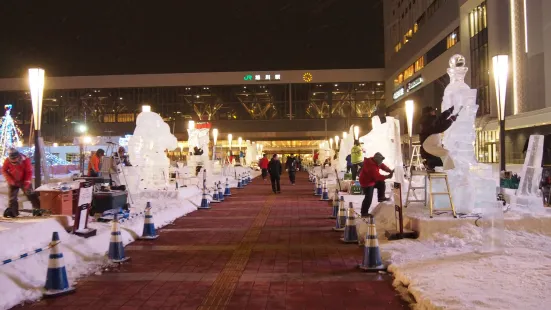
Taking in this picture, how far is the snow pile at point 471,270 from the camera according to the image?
17.7 ft

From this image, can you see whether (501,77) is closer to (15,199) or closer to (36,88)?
(36,88)

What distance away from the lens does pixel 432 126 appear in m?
10.3

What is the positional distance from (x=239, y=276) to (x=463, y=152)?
5.34m

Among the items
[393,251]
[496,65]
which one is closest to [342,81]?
[496,65]

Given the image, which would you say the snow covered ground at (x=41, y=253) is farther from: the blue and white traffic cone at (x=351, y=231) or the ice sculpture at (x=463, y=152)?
the ice sculpture at (x=463, y=152)

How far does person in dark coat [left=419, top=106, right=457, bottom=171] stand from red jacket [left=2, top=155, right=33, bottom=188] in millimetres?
8029

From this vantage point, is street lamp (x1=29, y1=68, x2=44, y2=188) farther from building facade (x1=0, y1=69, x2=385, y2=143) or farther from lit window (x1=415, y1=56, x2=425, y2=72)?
building facade (x1=0, y1=69, x2=385, y2=143)

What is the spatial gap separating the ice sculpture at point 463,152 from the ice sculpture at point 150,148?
11817 mm

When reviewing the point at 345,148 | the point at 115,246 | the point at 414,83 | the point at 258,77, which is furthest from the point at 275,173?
the point at 258,77

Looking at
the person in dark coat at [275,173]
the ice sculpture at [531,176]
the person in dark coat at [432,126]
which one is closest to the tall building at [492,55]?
the person in dark coat at [275,173]

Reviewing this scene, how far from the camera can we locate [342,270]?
→ 778 centimetres

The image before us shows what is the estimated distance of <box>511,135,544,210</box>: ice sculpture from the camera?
10.5m

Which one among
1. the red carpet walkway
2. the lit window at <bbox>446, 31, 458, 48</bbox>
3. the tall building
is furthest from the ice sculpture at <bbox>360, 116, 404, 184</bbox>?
the lit window at <bbox>446, 31, 458, 48</bbox>

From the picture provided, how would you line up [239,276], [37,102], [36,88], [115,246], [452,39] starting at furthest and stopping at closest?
[452,39]
[36,88]
[37,102]
[115,246]
[239,276]
